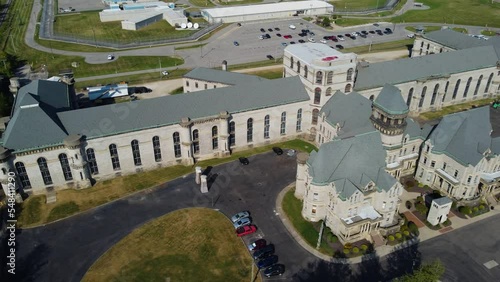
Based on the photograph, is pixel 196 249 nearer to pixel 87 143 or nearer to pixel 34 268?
pixel 34 268

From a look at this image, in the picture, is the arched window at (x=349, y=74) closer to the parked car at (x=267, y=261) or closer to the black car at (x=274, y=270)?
the parked car at (x=267, y=261)

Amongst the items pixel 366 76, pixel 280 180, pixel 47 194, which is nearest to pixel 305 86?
pixel 366 76

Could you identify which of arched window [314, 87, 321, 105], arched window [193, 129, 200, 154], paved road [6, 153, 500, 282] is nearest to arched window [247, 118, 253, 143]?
paved road [6, 153, 500, 282]

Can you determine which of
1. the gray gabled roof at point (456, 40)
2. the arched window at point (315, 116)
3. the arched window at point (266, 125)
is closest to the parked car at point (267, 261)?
the arched window at point (266, 125)

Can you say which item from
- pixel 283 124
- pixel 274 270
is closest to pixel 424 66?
pixel 283 124

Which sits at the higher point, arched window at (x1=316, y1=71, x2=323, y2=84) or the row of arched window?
arched window at (x1=316, y1=71, x2=323, y2=84)

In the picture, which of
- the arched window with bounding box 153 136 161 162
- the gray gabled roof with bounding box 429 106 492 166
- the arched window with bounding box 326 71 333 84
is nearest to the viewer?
the gray gabled roof with bounding box 429 106 492 166

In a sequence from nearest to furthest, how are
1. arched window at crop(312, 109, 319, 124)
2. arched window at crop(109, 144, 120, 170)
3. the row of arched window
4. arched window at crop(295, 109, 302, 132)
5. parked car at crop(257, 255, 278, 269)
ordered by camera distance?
parked car at crop(257, 255, 278, 269), arched window at crop(109, 144, 120, 170), arched window at crop(312, 109, 319, 124), arched window at crop(295, 109, 302, 132), the row of arched window

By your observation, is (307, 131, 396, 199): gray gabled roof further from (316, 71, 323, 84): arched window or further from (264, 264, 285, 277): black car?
(316, 71, 323, 84): arched window
